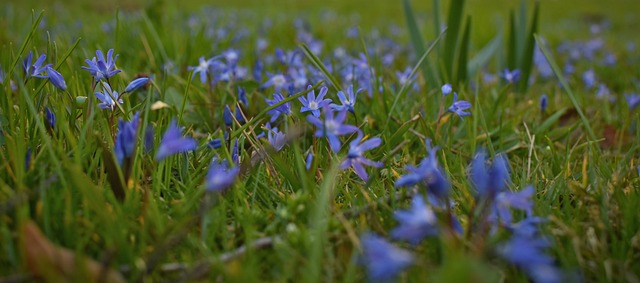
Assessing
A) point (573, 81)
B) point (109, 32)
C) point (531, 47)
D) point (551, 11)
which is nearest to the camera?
point (531, 47)

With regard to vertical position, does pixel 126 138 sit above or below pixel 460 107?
above

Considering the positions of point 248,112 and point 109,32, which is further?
point 109,32

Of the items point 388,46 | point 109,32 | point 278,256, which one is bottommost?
point 278,256

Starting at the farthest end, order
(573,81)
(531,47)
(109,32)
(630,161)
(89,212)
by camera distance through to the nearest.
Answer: (109,32), (573,81), (531,47), (630,161), (89,212)

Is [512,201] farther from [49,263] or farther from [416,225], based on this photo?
[49,263]

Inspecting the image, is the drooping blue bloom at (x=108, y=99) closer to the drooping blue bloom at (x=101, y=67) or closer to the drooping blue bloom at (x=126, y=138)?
the drooping blue bloom at (x=101, y=67)

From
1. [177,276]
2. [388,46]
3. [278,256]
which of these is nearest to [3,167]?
[177,276]

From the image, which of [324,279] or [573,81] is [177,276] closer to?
[324,279]

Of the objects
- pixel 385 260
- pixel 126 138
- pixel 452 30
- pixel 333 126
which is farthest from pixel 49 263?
pixel 452 30
